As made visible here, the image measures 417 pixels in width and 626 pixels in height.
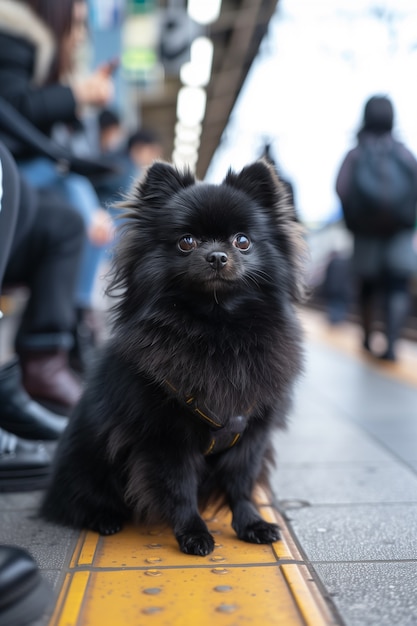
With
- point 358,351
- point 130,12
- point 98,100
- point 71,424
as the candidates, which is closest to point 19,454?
point 71,424

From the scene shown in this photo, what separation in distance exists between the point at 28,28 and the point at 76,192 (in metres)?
1.19

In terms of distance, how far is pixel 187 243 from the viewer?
2129mm

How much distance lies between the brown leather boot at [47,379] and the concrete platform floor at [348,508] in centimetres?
84

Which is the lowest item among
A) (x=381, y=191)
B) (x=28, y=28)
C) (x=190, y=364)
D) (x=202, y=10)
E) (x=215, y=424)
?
(x=215, y=424)

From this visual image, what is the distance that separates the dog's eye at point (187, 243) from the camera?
213cm

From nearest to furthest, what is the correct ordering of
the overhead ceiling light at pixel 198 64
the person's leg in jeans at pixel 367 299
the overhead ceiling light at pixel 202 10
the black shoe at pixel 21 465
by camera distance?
the black shoe at pixel 21 465 < the person's leg in jeans at pixel 367 299 < the overhead ceiling light at pixel 202 10 < the overhead ceiling light at pixel 198 64

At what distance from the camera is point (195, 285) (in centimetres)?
210

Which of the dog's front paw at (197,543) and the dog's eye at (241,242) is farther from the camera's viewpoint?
the dog's eye at (241,242)

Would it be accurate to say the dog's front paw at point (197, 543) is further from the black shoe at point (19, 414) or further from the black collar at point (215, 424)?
the black shoe at point (19, 414)

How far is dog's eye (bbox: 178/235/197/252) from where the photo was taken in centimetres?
213

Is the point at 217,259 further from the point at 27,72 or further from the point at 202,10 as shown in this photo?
the point at 202,10

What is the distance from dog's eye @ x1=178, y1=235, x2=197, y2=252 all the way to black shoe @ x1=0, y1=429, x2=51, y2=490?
1.13 metres

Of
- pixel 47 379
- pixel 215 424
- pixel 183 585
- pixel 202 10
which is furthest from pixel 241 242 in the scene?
pixel 202 10

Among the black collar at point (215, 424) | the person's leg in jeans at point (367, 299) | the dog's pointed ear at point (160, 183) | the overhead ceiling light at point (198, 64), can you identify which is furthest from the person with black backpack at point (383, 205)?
the overhead ceiling light at point (198, 64)
